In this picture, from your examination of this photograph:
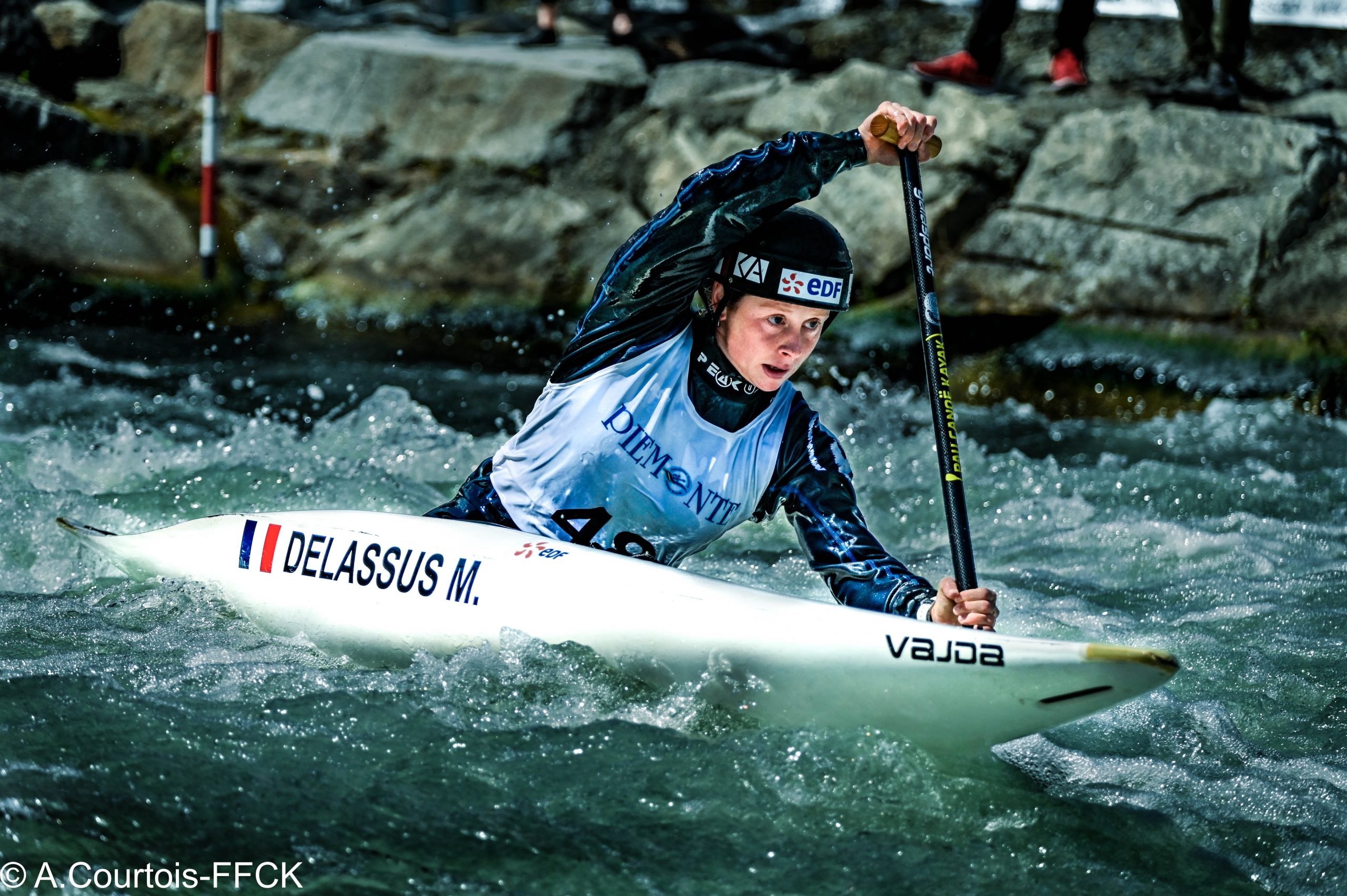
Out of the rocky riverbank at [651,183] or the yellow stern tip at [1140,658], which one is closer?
the yellow stern tip at [1140,658]

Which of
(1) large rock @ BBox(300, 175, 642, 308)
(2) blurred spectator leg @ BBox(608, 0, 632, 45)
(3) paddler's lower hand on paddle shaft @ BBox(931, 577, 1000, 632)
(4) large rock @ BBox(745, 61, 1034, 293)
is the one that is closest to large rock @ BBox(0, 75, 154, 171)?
(1) large rock @ BBox(300, 175, 642, 308)

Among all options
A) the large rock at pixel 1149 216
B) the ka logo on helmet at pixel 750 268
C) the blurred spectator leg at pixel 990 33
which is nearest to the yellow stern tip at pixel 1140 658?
the ka logo on helmet at pixel 750 268

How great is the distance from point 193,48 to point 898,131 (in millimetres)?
8525

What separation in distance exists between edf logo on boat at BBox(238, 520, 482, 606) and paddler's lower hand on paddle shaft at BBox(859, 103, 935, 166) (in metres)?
1.31

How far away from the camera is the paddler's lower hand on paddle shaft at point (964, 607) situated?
262 centimetres

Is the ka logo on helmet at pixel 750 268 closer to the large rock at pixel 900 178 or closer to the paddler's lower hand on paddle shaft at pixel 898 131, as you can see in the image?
the paddler's lower hand on paddle shaft at pixel 898 131

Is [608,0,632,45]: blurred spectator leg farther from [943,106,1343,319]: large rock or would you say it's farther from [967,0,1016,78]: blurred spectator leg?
[943,106,1343,319]: large rock

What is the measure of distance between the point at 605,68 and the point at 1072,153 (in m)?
3.41

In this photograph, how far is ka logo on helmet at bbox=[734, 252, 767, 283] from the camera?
9.61 feet

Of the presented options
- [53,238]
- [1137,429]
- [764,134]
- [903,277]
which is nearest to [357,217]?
[53,238]

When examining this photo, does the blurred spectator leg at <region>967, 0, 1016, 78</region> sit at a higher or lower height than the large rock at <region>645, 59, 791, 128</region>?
higher

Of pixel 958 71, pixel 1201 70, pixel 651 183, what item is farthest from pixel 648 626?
pixel 1201 70

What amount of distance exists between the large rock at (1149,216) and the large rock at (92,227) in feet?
16.1

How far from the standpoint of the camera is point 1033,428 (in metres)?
6.95
